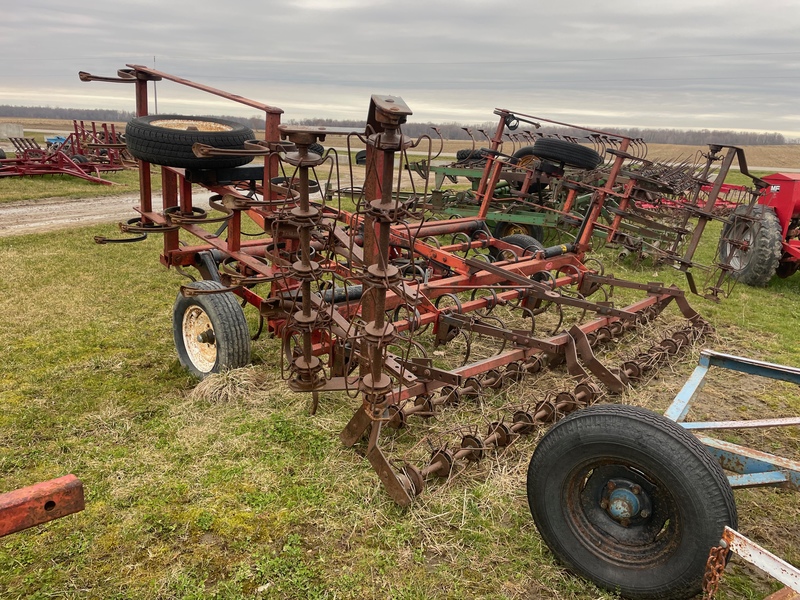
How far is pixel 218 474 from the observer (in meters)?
3.57

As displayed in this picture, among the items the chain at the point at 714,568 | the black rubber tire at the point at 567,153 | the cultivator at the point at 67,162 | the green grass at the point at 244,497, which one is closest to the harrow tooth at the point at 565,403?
the green grass at the point at 244,497

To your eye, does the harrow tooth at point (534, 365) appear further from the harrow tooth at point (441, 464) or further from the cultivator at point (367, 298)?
the harrow tooth at point (441, 464)

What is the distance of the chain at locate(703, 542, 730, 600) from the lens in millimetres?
2162

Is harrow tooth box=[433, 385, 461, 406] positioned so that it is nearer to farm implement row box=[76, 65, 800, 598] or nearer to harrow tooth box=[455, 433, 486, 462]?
farm implement row box=[76, 65, 800, 598]

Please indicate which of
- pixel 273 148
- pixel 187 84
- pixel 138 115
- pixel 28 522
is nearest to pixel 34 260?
pixel 138 115

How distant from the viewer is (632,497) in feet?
8.59

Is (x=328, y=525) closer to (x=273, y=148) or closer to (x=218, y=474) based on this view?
(x=218, y=474)

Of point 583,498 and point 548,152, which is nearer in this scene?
point 583,498

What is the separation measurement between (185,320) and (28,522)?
366cm

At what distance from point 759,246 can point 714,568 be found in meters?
7.58

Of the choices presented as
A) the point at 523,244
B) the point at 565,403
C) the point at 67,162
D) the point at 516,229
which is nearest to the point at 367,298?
the point at 565,403

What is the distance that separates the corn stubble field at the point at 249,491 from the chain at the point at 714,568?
2.33 feet

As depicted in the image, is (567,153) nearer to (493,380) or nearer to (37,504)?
(493,380)

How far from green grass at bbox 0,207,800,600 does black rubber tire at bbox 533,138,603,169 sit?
5033 millimetres
